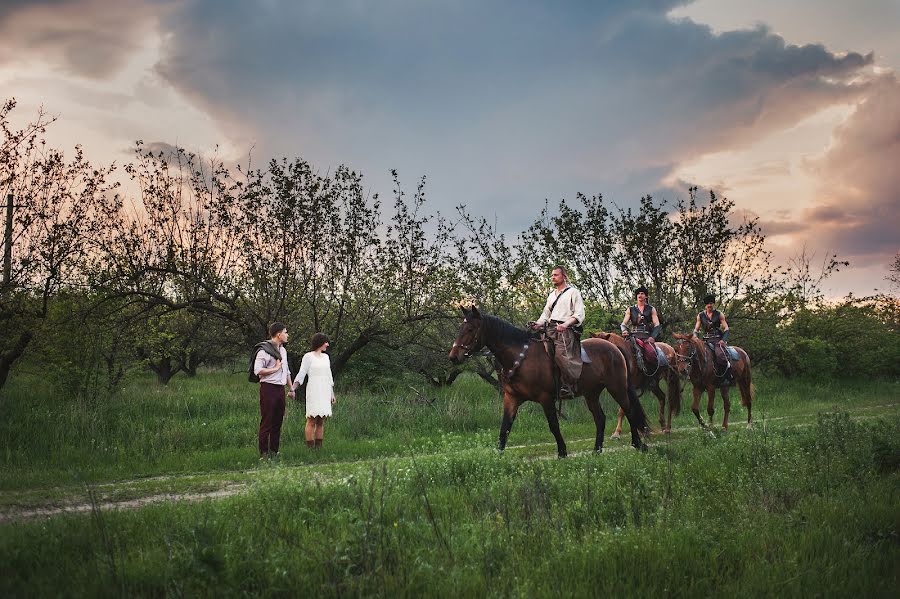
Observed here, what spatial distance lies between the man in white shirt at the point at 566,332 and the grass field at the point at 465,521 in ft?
4.66

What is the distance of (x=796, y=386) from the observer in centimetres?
2533

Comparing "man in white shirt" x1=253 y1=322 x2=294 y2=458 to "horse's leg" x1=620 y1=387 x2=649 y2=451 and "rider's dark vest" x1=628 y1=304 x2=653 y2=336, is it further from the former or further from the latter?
"rider's dark vest" x1=628 y1=304 x2=653 y2=336

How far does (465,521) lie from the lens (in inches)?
231

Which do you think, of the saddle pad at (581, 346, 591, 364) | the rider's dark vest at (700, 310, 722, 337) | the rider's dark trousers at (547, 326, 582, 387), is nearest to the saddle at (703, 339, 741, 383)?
the rider's dark vest at (700, 310, 722, 337)

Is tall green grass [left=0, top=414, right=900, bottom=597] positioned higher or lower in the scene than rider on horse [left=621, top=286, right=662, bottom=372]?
lower

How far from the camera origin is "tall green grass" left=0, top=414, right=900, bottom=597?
430 centimetres

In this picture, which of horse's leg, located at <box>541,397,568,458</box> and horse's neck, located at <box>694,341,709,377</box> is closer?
horse's leg, located at <box>541,397,568,458</box>

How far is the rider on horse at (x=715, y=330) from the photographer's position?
1568cm

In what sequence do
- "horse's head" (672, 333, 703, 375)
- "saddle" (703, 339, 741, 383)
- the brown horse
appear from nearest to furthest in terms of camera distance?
"horse's head" (672, 333, 703, 375) < the brown horse < "saddle" (703, 339, 741, 383)

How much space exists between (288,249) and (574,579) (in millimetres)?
13531

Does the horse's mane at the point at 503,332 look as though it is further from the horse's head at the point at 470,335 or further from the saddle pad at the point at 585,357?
the saddle pad at the point at 585,357

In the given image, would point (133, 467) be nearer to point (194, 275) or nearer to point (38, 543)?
point (38, 543)

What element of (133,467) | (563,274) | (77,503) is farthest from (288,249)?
(77,503)

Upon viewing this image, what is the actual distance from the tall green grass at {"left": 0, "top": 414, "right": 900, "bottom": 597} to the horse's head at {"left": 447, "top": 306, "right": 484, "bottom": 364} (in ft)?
8.73
